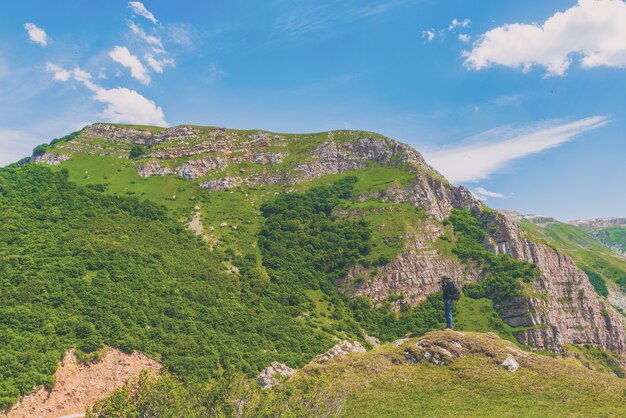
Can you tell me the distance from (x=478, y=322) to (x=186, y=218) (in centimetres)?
10884

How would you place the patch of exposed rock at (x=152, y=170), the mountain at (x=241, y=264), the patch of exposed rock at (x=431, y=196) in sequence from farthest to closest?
the patch of exposed rock at (x=152, y=170)
the patch of exposed rock at (x=431, y=196)
the mountain at (x=241, y=264)

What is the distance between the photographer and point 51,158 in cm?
17075

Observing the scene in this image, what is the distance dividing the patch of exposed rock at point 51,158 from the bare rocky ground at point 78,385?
4911 inches

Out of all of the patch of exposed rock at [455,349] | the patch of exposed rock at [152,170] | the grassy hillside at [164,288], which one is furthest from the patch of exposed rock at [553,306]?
the patch of exposed rock at [152,170]

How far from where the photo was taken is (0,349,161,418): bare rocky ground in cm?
6294

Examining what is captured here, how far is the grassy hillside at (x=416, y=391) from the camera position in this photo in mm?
34250

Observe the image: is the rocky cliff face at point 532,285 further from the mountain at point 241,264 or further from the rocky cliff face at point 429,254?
the mountain at point 241,264

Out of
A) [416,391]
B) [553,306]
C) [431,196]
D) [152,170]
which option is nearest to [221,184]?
[152,170]

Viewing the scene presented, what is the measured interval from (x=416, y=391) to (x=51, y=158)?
182567mm

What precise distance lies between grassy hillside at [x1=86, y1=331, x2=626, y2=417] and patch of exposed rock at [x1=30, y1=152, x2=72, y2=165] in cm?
16249

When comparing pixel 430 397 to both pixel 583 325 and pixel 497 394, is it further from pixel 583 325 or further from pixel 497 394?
pixel 583 325

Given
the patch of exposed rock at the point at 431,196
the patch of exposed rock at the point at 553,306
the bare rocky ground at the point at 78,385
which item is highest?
the patch of exposed rock at the point at 431,196

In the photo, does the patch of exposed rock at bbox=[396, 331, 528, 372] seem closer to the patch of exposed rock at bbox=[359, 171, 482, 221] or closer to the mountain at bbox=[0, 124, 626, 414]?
the mountain at bbox=[0, 124, 626, 414]

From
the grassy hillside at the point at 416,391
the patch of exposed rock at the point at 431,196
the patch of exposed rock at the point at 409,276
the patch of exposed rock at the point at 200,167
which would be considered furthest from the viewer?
A: the patch of exposed rock at the point at 200,167
